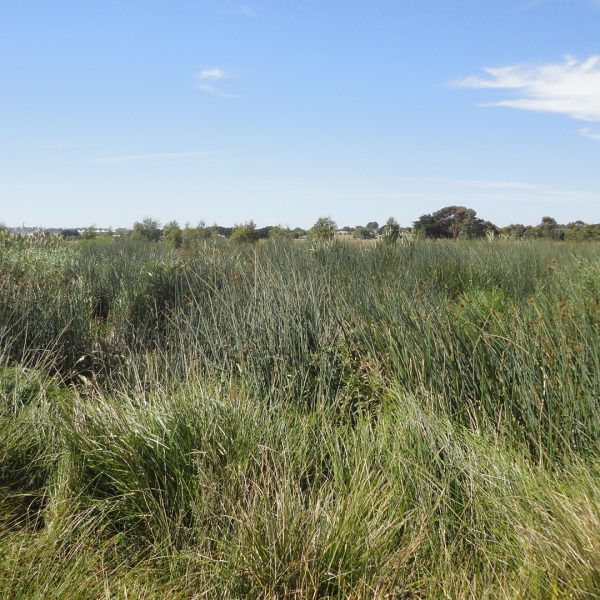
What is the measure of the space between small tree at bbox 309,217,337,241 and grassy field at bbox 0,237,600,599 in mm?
10070

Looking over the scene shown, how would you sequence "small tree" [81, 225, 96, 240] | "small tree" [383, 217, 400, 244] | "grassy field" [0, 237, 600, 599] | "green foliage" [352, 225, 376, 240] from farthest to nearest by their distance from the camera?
"small tree" [81, 225, 96, 240]
"green foliage" [352, 225, 376, 240]
"small tree" [383, 217, 400, 244]
"grassy field" [0, 237, 600, 599]

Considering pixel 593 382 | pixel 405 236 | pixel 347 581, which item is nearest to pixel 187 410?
pixel 347 581

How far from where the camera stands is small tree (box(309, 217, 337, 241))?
49.6ft

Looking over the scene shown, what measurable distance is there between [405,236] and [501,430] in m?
9.99

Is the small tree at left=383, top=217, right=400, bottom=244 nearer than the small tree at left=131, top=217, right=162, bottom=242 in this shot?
Yes

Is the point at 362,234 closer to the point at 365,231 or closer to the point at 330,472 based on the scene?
the point at 365,231

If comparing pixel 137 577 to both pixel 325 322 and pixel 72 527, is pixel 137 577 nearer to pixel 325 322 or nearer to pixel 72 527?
pixel 72 527

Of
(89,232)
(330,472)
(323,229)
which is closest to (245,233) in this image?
(323,229)

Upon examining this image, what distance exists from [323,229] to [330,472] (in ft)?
44.6

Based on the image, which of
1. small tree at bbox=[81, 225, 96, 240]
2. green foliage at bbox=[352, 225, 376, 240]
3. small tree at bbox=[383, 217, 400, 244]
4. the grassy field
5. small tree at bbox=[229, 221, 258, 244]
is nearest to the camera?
the grassy field

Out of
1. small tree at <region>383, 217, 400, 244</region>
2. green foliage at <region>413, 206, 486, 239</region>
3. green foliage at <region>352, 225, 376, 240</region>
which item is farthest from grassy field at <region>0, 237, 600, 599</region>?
green foliage at <region>413, 206, 486, 239</region>

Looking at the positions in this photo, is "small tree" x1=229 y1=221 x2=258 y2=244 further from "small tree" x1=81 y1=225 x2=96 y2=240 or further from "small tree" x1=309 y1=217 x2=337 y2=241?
"small tree" x1=81 y1=225 x2=96 y2=240

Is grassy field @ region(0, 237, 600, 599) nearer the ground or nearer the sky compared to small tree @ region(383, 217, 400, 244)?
nearer the ground

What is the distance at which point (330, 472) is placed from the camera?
3.32 meters
